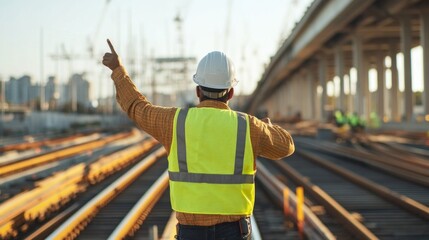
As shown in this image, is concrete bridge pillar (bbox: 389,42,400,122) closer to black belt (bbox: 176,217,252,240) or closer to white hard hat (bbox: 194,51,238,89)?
white hard hat (bbox: 194,51,238,89)

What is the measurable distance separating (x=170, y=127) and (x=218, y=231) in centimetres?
56

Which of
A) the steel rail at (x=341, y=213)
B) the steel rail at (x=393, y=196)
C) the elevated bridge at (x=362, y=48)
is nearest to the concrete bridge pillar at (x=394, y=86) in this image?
the elevated bridge at (x=362, y=48)

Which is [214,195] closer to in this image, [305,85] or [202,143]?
[202,143]

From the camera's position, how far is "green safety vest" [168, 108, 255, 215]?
3.05 metres

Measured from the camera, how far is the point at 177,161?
10.2 ft

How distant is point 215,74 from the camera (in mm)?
3230

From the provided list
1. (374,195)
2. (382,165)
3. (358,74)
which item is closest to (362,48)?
(358,74)

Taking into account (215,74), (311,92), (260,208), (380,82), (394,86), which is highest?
(380,82)

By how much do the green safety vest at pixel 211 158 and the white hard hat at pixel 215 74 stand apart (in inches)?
7.5

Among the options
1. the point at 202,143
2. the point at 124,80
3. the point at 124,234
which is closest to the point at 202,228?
the point at 202,143

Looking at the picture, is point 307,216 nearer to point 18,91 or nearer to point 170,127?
point 170,127

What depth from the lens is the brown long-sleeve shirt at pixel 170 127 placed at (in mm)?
3098

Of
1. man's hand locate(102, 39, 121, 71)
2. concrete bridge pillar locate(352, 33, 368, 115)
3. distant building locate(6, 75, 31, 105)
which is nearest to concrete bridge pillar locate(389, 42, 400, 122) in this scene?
concrete bridge pillar locate(352, 33, 368, 115)

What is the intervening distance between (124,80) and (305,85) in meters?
81.8
